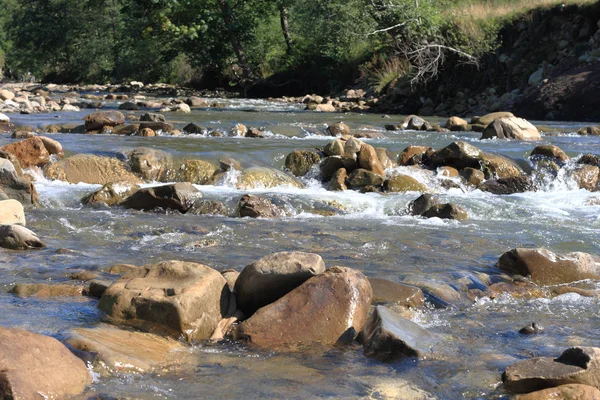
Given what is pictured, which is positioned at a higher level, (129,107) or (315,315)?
(129,107)

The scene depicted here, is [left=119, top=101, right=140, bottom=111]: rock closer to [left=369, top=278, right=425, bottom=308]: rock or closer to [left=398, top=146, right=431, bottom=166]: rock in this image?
[left=398, top=146, right=431, bottom=166]: rock

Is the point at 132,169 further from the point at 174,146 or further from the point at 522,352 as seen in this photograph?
the point at 522,352

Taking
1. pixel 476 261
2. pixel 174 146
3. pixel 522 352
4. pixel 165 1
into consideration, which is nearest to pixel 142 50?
pixel 165 1

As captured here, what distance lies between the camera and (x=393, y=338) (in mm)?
4141

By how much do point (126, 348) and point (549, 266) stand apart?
3.69 meters

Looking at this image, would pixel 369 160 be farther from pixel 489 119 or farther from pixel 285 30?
pixel 285 30

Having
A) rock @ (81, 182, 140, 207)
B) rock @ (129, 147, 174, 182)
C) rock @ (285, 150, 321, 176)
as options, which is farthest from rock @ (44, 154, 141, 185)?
rock @ (285, 150, 321, 176)

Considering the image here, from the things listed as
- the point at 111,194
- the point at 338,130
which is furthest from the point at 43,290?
the point at 338,130

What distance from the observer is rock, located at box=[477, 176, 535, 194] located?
35.3ft

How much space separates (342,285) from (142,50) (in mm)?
32885

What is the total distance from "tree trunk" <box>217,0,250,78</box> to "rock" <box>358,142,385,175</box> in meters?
18.8

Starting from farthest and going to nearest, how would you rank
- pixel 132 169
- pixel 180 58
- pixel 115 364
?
pixel 180 58 → pixel 132 169 → pixel 115 364

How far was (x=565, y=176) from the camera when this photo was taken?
11430 millimetres

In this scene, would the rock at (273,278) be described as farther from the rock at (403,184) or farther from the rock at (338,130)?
the rock at (338,130)
